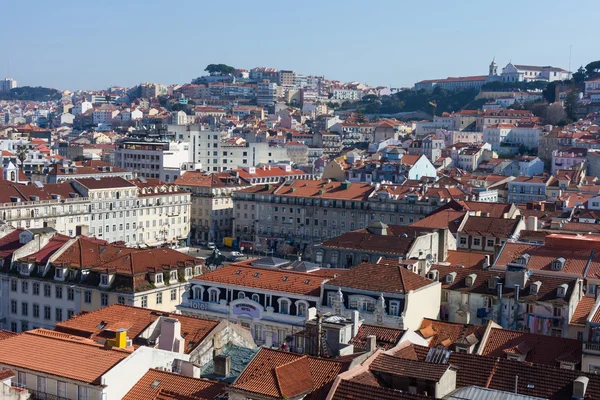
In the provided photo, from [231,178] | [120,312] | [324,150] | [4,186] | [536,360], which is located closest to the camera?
[536,360]

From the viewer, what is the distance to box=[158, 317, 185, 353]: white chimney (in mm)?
33312

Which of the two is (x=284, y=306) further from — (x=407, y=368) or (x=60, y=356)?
(x=407, y=368)

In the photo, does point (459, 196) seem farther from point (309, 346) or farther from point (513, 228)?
point (309, 346)

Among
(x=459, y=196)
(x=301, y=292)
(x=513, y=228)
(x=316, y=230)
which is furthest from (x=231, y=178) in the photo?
(x=301, y=292)

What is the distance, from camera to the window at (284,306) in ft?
140

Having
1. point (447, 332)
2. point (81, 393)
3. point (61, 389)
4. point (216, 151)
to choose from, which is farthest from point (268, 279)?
point (216, 151)

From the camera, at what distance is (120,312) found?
37.4 meters

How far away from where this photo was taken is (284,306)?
141 feet

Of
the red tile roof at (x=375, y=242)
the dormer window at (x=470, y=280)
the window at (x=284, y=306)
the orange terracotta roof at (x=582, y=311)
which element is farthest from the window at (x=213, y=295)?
the orange terracotta roof at (x=582, y=311)

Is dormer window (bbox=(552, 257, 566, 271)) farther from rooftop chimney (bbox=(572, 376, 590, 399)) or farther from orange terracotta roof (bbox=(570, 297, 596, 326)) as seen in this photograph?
rooftop chimney (bbox=(572, 376, 590, 399))

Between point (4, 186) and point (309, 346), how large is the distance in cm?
6284

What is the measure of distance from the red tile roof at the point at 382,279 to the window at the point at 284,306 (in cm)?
225

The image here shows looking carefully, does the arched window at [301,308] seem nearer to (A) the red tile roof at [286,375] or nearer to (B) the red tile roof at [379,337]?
(B) the red tile roof at [379,337]

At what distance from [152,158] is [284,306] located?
292 ft
